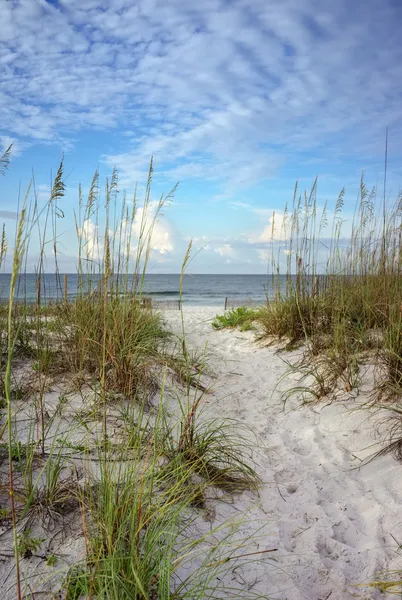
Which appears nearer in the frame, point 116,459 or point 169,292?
point 116,459

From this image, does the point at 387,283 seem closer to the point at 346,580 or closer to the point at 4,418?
the point at 346,580

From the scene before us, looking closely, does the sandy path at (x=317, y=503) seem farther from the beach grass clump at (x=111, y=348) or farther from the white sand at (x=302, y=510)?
the beach grass clump at (x=111, y=348)

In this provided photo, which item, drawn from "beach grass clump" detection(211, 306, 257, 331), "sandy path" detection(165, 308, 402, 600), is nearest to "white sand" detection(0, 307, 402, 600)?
"sandy path" detection(165, 308, 402, 600)

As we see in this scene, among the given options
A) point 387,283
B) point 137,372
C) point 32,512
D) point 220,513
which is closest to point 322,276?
point 387,283

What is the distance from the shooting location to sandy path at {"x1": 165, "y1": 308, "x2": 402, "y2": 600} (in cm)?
195

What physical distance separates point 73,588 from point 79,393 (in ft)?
6.33

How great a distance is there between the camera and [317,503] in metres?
2.51

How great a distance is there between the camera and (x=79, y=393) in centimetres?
352

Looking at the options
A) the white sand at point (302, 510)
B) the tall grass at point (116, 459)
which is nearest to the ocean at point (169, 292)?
the tall grass at point (116, 459)

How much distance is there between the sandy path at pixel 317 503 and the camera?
1.95 meters

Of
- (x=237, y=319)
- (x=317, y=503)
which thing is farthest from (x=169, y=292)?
(x=317, y=503)

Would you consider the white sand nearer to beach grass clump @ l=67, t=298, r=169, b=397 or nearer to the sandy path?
the sandy path

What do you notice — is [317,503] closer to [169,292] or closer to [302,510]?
[302,510]

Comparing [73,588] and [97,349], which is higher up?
[97,349]
